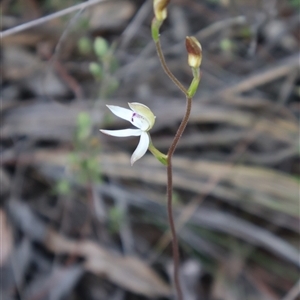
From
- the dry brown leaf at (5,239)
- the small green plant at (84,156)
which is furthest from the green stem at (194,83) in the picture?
the dry brown leaf at (5,239)

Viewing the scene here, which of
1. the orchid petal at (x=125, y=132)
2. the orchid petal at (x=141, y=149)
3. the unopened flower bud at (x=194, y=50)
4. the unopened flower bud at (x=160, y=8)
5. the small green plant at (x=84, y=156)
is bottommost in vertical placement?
the small green plant at (x=84, y=156)

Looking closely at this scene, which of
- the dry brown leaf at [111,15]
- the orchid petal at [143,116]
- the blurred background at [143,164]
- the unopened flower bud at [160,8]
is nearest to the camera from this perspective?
the unopened flower bud at [160,8]

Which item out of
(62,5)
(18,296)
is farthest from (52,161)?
(62,5)

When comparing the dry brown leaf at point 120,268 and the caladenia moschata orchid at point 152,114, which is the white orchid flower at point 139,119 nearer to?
the caladenia moschata orchid at point 152,114

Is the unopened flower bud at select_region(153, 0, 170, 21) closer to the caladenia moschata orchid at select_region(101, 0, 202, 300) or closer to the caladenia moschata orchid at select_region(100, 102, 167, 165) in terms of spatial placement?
the caladenia moschata orchid at select_region(101, 0, 202, 300)

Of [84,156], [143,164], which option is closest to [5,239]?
[84,156]

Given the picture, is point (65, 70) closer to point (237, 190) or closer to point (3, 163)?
point (3, 163)
